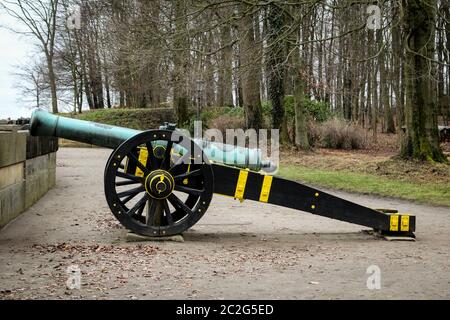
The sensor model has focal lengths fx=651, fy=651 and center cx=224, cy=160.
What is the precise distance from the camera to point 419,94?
57.2 ft

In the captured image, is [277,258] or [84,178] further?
[84,178]

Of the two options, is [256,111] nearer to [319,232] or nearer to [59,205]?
[59,205]

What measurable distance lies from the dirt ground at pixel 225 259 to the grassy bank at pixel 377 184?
2.69m

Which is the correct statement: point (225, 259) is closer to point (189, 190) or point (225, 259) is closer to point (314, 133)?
point (189, 190)

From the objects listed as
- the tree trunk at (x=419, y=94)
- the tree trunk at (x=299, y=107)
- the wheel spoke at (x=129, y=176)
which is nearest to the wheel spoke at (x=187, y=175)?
the wheel spoke at (x=129, y=176)

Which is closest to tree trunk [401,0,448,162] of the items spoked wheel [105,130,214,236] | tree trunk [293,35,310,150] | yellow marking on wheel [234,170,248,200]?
tree trunk [293,35,310,150]

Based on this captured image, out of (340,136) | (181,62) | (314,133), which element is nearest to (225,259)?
(181,62)

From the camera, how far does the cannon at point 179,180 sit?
7.77 m

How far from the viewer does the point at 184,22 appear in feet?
57.4

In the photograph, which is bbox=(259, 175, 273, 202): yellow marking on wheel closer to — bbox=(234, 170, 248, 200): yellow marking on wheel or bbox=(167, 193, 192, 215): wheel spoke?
bbox=(234, 170, 248, 200): yellow marking on wheel

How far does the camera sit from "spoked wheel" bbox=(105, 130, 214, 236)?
7.74 metres

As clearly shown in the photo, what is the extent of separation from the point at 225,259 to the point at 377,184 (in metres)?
9.18
